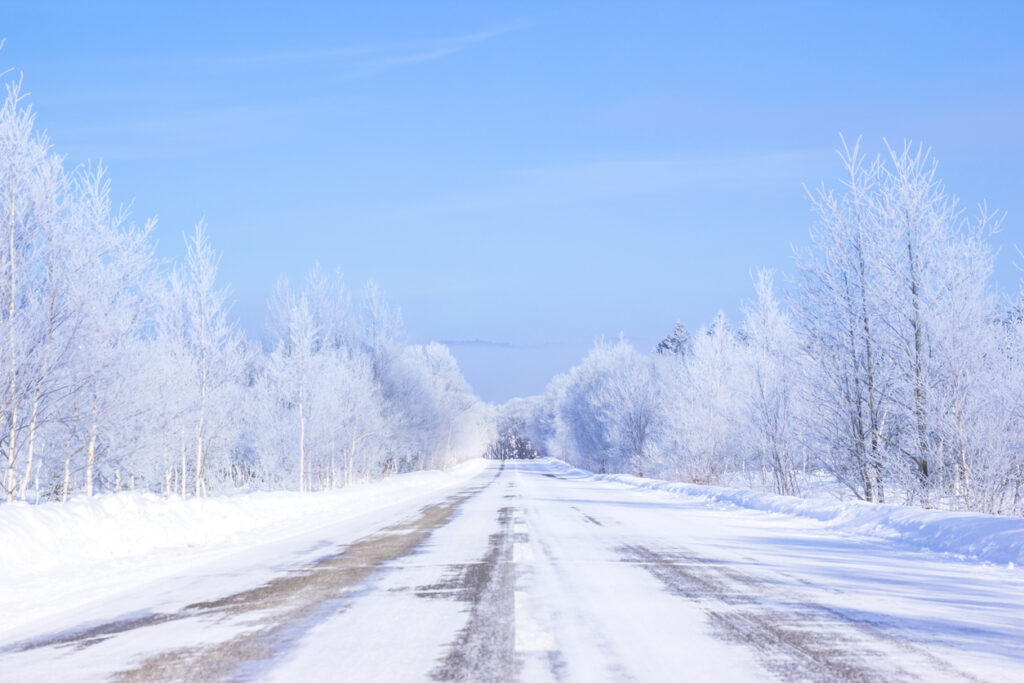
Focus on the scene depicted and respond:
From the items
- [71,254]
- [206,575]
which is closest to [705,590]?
[206,575]

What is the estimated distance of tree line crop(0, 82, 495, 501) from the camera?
41.4ft

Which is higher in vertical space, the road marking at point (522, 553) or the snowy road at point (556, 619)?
the snowy road at point (556, 619)

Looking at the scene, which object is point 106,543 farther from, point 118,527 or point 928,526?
point 928,526

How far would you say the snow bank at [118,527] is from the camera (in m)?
9.05

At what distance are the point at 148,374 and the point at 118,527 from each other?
51.0 feet

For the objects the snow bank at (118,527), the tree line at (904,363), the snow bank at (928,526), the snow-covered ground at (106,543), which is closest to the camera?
the snow-covered ground at (106,543)

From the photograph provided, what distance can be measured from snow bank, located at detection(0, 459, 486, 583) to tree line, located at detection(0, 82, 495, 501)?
2319 mm

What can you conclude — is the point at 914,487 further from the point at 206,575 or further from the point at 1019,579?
the point at 206,575

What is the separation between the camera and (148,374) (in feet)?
82.4

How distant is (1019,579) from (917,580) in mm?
950

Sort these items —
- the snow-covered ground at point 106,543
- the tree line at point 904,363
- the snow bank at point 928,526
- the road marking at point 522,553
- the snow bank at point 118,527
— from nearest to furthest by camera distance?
the snow-covered ground at point 106,543
the snow bank at point 928,526
the road marking at point 522,553
the snow bank at point 118,527
the tree line at point 904,363

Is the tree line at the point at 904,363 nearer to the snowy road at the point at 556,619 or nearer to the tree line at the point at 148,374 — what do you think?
the snowy road at the point at 556,619

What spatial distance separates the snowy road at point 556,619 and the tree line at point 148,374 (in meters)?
7.01

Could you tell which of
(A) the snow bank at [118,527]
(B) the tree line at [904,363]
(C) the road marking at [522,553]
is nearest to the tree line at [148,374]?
(A) the snow bank at [118,527]
